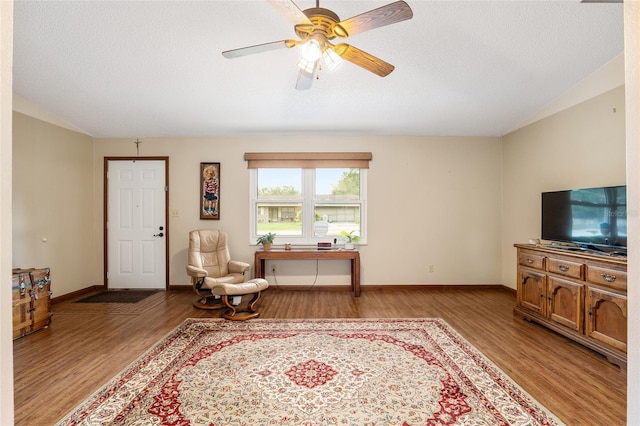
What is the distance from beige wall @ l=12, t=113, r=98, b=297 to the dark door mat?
37 cm

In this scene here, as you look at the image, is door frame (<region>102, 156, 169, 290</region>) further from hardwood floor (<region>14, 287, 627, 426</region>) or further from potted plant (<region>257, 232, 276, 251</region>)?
potted plant (<region>257, 232, 276, 251</region>)

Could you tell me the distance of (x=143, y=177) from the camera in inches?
193

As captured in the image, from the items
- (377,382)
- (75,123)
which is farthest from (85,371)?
(75,123)

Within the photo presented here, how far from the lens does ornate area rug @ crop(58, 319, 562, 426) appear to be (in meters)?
1.81

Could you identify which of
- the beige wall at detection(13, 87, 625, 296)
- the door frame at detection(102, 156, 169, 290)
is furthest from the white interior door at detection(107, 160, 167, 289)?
the beige wall at detection(13, 87, 625, 296)

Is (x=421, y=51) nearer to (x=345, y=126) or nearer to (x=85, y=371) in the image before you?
(x=345, y=126)

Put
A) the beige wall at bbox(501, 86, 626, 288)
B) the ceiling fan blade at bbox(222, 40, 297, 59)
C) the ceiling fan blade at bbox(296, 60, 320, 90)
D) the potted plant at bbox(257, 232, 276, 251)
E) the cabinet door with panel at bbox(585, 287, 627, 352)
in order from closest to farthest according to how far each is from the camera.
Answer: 1. the ceiling fan blade at bbox(222, 40, 297, 59)
2. the ceiling fan blade at bbox(296, 60, 320, 90)
3. the cabinet door with panel at bbox(585, 287, 627, 352)
4. the beige wall at bbox(501, 86, 626, 288)
5. the potted plant at bbox(257, 232, 276, 251)

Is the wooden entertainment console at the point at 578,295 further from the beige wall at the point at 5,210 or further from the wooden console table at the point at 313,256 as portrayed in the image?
the beige wall at the point at 5,210

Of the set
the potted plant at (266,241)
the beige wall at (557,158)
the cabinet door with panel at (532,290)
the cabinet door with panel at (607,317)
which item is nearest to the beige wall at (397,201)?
the beige wall at (557,158)

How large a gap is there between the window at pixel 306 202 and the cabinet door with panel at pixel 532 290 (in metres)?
2.26

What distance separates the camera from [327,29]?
1837mm

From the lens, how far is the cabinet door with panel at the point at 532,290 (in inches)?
126

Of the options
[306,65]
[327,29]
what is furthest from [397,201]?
[327,29]

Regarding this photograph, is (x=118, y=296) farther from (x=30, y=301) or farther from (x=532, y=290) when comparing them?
(x=532, y=290)
